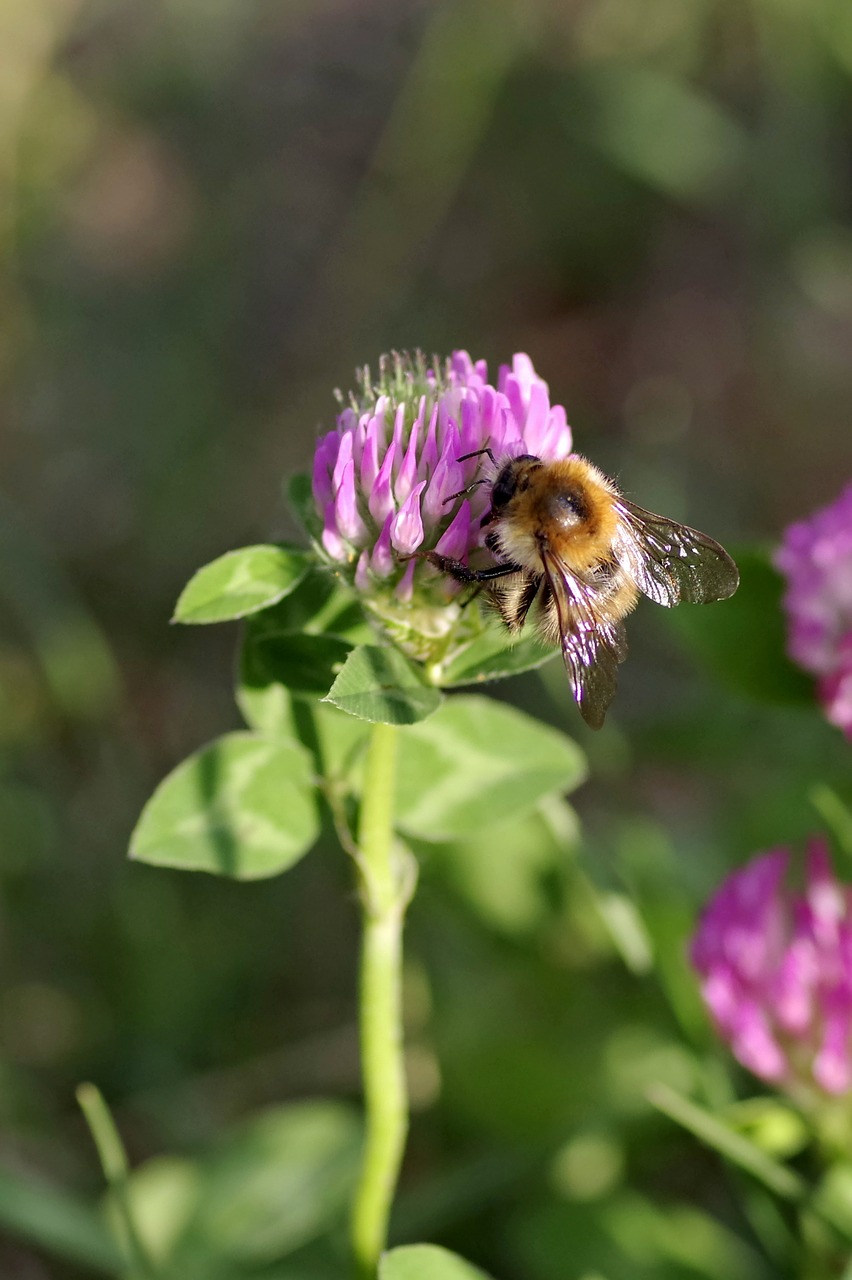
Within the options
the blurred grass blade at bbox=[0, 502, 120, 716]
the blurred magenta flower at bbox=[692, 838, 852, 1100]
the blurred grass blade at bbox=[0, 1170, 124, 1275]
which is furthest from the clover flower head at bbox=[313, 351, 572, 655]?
the blurred grass blade at bbox=[0, 502, 120, 716]

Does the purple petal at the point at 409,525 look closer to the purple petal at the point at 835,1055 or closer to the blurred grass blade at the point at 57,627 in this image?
the purple petal at the point at 835,1055

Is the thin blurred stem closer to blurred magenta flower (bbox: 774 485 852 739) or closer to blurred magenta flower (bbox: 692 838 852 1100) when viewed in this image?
blurred magenta flower (bbox: 692 838 852 1100)

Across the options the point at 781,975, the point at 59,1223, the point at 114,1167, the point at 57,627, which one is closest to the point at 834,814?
the point at 781,975

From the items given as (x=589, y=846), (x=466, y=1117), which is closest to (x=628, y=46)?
(x=589, y=846)

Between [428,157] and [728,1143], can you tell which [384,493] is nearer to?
[728,1143]

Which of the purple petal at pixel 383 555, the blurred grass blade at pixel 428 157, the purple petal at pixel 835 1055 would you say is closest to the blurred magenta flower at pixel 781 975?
the purple petal at pixel 835 1055
